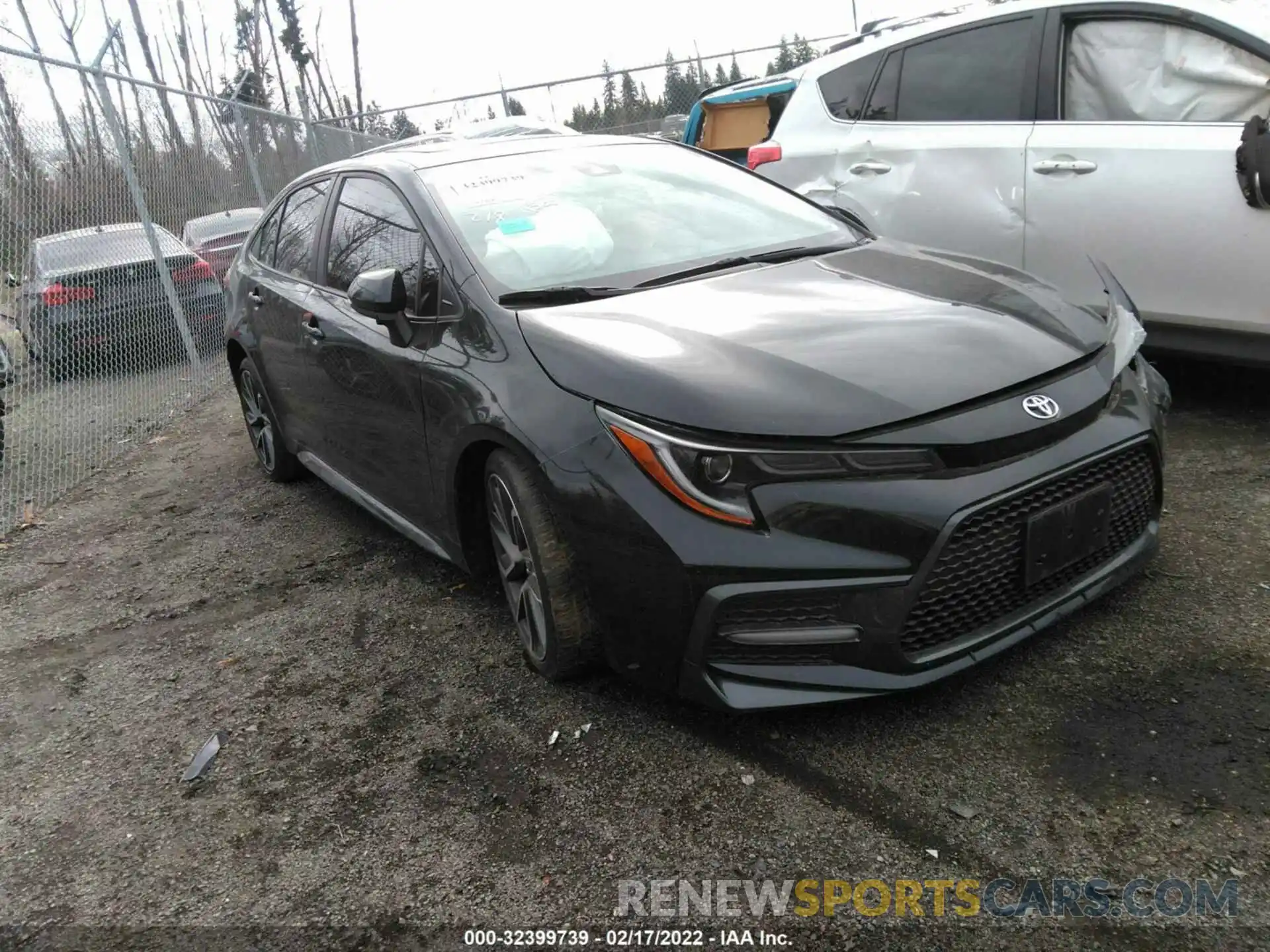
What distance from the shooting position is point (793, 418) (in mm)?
2275

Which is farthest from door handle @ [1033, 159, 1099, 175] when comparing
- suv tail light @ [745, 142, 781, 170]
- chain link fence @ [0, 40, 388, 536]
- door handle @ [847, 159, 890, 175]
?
chain link fence @ [0, 40, 388, 536]

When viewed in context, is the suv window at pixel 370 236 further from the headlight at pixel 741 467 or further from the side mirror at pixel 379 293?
the headlight at pixel 741 467

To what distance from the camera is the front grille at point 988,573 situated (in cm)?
227

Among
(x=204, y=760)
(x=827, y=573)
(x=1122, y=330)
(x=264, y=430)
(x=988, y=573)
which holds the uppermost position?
(x=1122, y=330)

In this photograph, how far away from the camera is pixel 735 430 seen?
2.27 meters

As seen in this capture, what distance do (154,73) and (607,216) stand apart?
3529 cm

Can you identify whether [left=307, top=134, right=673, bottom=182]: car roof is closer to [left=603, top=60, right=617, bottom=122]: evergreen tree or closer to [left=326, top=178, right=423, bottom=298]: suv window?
[left=326, top=178, right=423, bottom=298]: suv window

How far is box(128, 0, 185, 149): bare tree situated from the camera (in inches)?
335

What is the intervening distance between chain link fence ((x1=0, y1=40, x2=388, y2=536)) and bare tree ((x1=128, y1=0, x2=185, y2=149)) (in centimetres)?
2

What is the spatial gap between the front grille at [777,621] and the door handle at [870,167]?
11.4 feet

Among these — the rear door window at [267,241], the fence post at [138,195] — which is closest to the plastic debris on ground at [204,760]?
the rear door window at [267,241]

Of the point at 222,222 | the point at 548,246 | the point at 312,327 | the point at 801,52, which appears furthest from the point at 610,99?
the point at 548,246

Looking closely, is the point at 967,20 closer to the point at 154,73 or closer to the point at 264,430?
the point at 264,430

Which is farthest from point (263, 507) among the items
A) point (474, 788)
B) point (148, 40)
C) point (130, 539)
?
point (148, 40)
